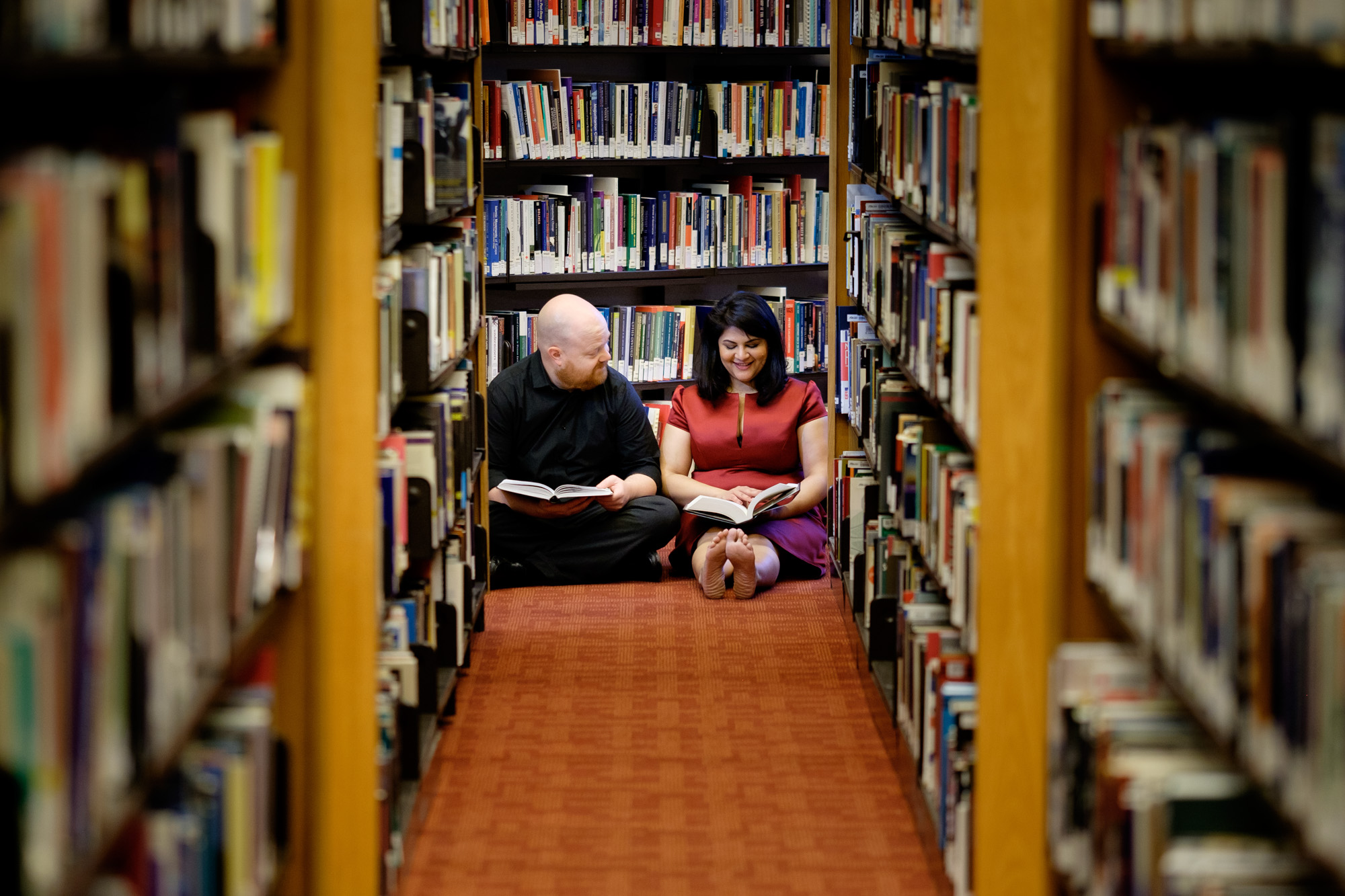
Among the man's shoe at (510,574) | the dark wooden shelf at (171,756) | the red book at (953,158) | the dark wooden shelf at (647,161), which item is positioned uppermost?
the dark wooden shelf at (647,161)

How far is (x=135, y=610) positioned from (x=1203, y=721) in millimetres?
1162

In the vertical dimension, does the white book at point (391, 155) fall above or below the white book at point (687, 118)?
below

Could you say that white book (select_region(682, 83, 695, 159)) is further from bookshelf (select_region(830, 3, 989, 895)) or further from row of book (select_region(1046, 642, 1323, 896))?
row of book (select_region(1046, 642, 1323, 896))

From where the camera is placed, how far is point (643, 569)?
5.41 metres

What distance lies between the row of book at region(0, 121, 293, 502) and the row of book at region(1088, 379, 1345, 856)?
1.14 metres

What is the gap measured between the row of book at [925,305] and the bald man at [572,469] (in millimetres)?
1074

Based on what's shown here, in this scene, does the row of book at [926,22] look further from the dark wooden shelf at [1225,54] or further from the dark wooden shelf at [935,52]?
the dark wooden shelf at [1225,54]

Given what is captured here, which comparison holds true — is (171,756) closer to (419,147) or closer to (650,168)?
(419,147)

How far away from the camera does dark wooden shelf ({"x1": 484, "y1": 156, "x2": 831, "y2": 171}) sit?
19.1 feet

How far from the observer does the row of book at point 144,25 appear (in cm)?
137

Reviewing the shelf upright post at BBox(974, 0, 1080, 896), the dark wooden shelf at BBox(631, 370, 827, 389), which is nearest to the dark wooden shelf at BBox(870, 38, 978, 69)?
the shelf upright post at BBox(974, 0, 1080, 896)

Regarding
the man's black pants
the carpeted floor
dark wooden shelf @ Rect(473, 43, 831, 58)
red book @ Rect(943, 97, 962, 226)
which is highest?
dark wooden shelf @ Rect(473, 43, 831, 58)

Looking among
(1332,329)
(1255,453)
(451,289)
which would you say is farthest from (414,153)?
(1332,329)

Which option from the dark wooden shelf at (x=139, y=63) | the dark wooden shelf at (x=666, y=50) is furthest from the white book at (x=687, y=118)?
the dark wooden shelf at (x=139, y=63)
